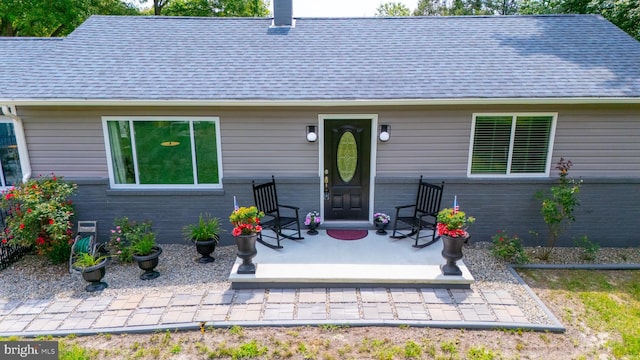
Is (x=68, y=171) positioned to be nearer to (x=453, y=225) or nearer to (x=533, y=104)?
(x=453, y=225)

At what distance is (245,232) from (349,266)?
5.17 feet

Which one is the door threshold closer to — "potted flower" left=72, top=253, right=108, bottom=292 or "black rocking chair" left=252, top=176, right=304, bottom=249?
"black rocking chair" left=252, top=176, right=304, bottom=249

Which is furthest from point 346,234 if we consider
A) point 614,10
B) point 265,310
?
point 614,10

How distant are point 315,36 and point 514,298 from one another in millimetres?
6286

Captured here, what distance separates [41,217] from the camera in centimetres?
523

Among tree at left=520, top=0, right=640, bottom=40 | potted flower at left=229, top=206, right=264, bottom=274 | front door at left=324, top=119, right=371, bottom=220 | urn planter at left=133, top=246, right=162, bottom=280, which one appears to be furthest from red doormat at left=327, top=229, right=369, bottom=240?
tree at left=520, top=0, right=640, bottom=40

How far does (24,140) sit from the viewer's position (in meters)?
5.86

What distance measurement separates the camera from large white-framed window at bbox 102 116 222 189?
5.95m

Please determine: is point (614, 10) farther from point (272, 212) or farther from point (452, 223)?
point (272, 212)

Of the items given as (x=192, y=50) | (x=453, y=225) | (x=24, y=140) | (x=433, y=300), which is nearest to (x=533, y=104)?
(x=453, y=225)

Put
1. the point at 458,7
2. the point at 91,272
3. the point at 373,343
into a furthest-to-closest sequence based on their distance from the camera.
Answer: the point at 458,7
the point at 91,272
the point at 373,343

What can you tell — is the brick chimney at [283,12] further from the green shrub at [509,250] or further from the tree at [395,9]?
the tree at [395,9]

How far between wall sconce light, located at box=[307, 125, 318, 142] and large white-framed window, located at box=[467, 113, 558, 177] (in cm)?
269

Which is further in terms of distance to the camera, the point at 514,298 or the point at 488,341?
the point at 514,298
